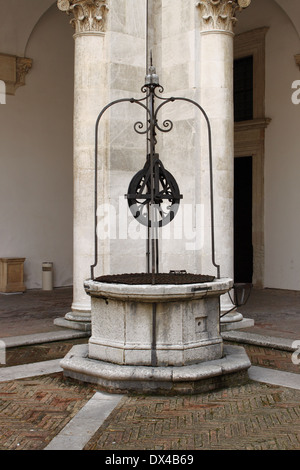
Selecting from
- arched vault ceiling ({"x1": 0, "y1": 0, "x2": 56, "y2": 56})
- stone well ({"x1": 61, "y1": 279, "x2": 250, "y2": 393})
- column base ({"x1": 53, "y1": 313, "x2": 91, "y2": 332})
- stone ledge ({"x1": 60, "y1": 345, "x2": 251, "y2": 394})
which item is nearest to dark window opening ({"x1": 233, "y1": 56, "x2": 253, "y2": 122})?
arched vault ceiling ({"x1": 0, "y1": 0, "x2": 56, "y2": 56})

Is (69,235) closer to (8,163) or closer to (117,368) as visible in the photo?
(8,163)

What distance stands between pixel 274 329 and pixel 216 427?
13.6 ft

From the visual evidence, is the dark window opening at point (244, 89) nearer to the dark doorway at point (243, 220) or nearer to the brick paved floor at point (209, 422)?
the dark doorway at point (243, 220)

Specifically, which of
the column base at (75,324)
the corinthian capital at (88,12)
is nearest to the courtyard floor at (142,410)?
the column base at (75,324)

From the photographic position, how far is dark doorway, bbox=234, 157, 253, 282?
14398 mm

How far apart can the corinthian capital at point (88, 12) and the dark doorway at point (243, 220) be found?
6654 millimetres

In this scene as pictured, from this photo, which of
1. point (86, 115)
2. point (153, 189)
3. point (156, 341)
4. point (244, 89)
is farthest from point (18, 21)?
point (156, 341)

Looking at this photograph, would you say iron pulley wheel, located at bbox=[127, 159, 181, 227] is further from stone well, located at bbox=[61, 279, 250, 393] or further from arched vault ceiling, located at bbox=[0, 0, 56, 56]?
arched vault ceiling, located at bbox=[0, 0, 56, 56]

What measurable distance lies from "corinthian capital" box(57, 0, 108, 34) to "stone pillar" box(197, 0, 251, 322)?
1345mm

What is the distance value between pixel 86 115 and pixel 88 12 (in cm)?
141

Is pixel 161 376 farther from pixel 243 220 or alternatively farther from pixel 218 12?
pixel 243 220

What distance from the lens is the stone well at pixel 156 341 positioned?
18.6 feet

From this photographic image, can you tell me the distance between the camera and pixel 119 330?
5.88 metres
